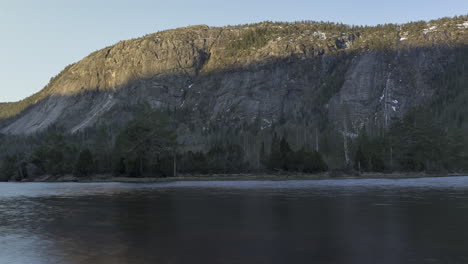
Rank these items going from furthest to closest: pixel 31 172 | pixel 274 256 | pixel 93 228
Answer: pixel 31 172
pixel 93 228
pixel 274 256

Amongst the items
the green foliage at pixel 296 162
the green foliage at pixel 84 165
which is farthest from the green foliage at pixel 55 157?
the green foliage at pixel 296 162

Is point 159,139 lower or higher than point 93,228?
higher

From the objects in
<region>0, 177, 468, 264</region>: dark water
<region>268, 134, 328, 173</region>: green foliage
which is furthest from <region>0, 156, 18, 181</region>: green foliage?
<region>0, 177, 468, 264</region>: dark water

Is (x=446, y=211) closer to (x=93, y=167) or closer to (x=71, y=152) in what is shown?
(x=93, y=167)

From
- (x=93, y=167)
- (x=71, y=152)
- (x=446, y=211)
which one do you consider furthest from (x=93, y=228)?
(x=71, y=152)

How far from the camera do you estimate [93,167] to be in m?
138

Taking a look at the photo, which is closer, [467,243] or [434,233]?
[467,243]

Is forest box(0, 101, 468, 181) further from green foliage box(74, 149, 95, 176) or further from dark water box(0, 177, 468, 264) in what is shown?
dark water box(0, 177, 468, 264)

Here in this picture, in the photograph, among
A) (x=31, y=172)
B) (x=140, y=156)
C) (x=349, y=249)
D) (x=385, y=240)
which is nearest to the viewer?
(x=349, y=249)

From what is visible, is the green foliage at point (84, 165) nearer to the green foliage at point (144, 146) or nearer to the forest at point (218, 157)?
the forest at point (218, 157)

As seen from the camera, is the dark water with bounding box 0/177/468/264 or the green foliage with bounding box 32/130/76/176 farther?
the green foliage with bounding box 32/130/76/176

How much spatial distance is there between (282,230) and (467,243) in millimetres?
9794

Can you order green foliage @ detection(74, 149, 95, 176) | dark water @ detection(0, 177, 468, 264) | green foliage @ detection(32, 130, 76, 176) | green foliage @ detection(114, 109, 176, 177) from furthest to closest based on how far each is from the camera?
1. green foliage @ detection(32, 130, 76, 176)
2. green foliage @ detection(74, 149, 95, 176)
3. green foliage @ detection(114, 109, 176, 177)
4. dark water @ detection(0, 177, 468, 264)

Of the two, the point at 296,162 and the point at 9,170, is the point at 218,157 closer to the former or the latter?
the point at 296,162
